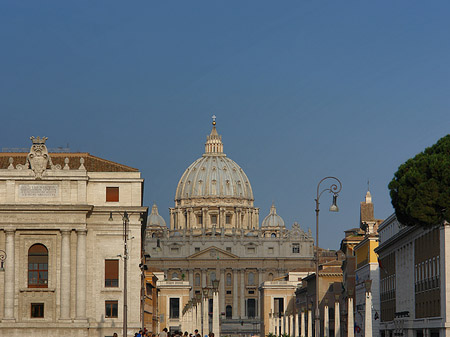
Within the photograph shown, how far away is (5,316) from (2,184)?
28.7 feet

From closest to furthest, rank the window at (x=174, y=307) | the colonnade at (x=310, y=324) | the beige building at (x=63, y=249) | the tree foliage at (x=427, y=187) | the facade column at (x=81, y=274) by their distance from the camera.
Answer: the tree foliage at (x=427, y=187), the colonnade at (x=310, y=324), the beige building at (x=63, y=249), the facade column at (x=81, y=274), the window at (x=174, y=307)

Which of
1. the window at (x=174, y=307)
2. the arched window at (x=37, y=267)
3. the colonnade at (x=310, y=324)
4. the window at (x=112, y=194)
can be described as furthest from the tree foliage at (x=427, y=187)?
the window at (x=174, y=307)

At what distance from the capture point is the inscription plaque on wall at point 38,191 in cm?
8000

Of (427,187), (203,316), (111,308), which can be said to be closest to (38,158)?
(111,308)

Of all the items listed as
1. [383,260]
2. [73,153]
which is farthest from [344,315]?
[73,153]

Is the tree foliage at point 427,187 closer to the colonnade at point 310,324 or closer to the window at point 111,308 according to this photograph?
the colonnade at point 310,324

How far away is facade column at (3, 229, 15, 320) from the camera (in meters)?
77.9

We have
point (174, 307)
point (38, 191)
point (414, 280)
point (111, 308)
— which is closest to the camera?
point (414, 280)

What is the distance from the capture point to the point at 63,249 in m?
78.6

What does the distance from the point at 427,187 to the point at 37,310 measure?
36.3 meters

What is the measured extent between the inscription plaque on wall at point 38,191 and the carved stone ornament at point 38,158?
73 centimetres

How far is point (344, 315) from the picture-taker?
4328 inches

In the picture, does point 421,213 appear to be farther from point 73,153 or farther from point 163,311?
point 163,311

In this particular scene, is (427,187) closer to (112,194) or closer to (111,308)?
(111,308)
